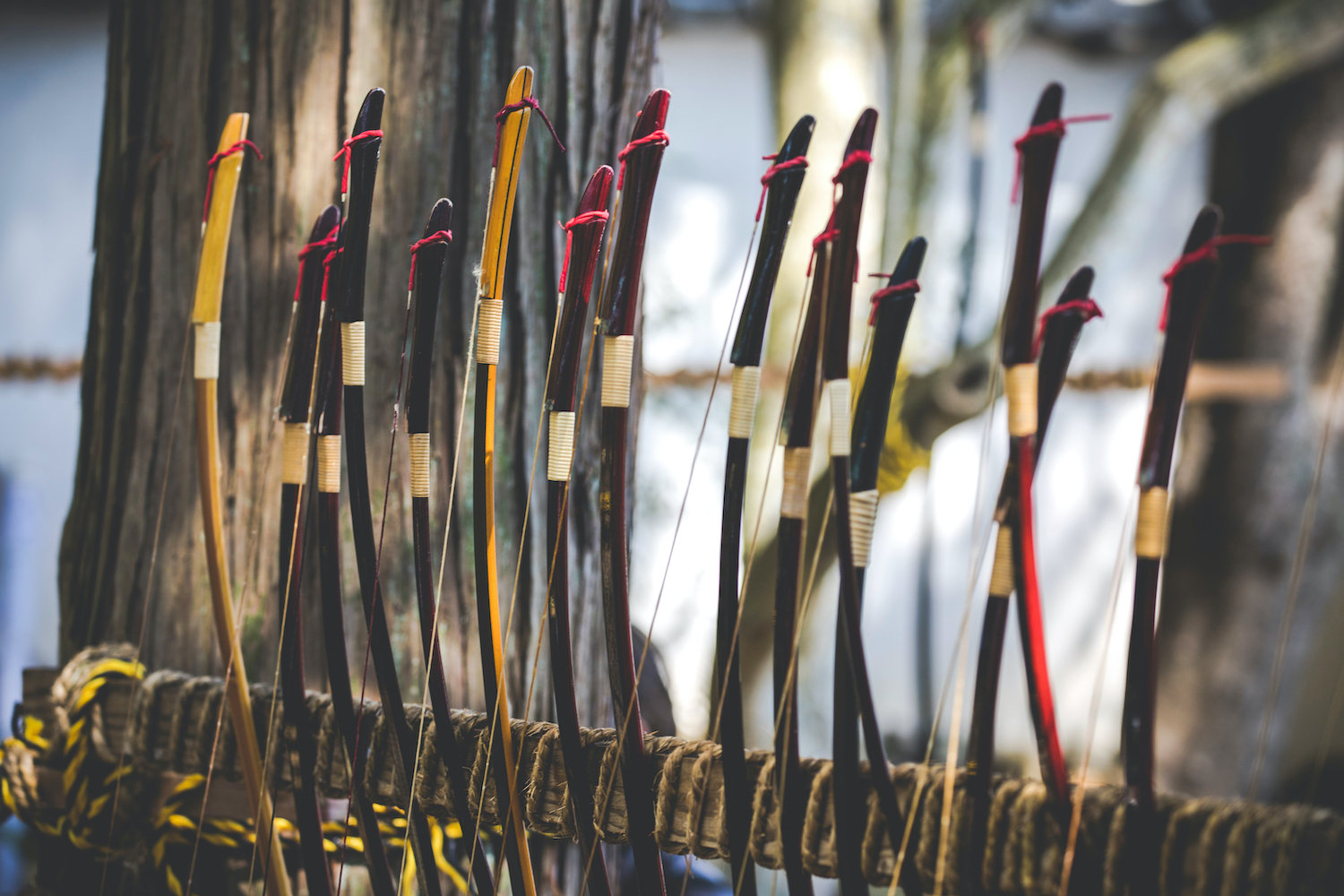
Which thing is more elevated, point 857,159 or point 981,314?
point 981,314

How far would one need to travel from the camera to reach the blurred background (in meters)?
1.84

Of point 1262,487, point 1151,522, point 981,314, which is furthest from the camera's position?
point 981,314

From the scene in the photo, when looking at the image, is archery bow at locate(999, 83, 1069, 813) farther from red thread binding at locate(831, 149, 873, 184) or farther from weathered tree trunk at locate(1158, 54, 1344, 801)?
weathered tree trunk at locate(1158, 54, 1344, 801)

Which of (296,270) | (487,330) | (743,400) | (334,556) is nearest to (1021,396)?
(743,400)

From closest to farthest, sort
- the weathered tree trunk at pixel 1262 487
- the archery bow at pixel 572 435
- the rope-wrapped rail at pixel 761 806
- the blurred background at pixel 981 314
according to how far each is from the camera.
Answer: the rope-wrapped rail at pixel 761 806
the archery bow at pixel 572 435
the blurred background at pixel 981 314
the weathered tree trunk at pixel 1262 487

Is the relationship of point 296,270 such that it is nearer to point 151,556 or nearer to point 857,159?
point 151,556

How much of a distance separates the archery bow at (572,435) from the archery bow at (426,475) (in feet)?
0.18

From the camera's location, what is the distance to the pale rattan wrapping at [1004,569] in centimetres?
38

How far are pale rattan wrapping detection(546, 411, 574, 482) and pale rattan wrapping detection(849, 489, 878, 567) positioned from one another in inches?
5.5

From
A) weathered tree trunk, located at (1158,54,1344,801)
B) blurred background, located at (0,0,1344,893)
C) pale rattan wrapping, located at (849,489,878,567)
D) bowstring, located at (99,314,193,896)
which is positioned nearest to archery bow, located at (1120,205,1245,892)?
pale rattan wrapping, located at (849,489,878,567)

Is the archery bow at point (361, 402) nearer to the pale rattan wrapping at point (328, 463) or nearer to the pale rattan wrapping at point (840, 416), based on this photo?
the pale rattan wrapping at point (328, 463)

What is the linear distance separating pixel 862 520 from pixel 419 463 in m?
0.22

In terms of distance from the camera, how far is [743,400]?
41 cm

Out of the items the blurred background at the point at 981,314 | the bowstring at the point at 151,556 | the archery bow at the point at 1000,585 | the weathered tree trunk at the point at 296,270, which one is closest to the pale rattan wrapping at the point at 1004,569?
the archery bow at the point at 1000,585
